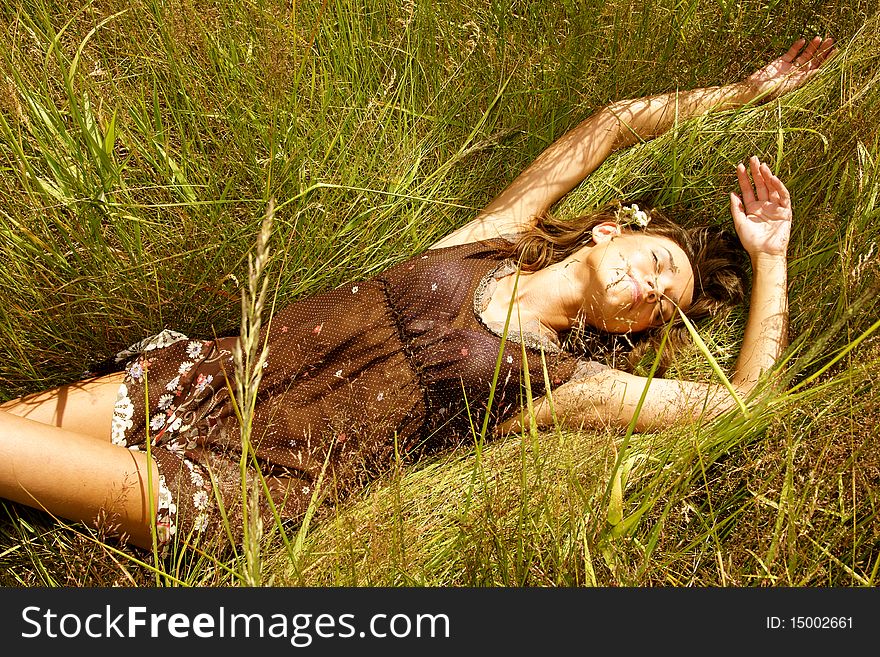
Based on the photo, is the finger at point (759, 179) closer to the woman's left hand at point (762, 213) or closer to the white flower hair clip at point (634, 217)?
the woman's left hand at point (762, 213)

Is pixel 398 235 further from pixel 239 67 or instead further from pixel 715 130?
pixel 715 130

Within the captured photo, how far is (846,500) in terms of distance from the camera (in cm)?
185

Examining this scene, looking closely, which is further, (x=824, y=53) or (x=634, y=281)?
(x=824, y=53)

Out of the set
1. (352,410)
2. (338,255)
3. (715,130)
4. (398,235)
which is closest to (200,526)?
A: (352,410)

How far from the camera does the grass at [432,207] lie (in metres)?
1.79

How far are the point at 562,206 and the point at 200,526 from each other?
176 cm

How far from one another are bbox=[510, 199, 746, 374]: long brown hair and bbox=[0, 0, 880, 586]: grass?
4.3 inches

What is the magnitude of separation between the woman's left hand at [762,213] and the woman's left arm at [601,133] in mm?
340

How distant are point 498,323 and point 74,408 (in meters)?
1.41

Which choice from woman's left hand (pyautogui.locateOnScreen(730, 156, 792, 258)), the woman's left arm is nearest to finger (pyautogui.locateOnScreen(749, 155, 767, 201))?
woman's left hand (pyautogui.locateOnScreen(730, 156, 792, 258))

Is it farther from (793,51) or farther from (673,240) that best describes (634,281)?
(793,51)

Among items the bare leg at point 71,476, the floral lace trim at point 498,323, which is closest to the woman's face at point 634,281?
the floral lace trim at point 498,323

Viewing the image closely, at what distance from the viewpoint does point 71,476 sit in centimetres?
191

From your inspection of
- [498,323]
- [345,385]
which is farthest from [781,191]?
[345,385]
